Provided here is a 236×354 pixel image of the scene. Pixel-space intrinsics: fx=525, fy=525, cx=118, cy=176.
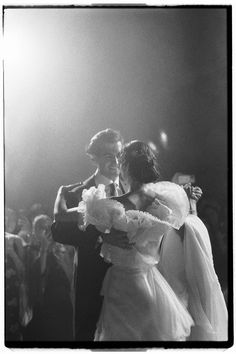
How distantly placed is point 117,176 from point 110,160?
0.26 feet

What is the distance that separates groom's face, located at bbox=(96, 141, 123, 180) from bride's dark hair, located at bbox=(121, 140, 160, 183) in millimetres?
28

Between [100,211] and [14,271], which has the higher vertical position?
[100,211]

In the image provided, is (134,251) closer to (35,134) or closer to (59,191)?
(59,191)

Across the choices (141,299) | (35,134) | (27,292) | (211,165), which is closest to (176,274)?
(141,299)

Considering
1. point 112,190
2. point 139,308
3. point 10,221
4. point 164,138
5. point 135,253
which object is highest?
point 164,138

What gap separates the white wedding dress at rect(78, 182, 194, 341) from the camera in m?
Answer: 2.29

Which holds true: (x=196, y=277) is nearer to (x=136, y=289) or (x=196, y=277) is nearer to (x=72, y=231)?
(x=136, y=289)

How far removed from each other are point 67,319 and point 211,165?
93cm

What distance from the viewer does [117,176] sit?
91.9 inches

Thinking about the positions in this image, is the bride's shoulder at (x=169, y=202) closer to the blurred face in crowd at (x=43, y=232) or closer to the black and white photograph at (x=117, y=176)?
the black and white photograph at (x=117, y=176)

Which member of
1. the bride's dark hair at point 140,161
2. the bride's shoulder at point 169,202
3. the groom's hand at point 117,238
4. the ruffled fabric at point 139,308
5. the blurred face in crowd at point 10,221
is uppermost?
the bride's dark hair at point 140,161

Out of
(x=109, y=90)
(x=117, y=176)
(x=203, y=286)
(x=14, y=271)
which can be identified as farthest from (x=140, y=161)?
(x=14, y=271)

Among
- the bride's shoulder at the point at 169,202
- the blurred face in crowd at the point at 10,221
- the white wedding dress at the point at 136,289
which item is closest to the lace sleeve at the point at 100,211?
the white wedding dress at the point at 136,289

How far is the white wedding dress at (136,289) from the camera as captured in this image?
2.29 m
